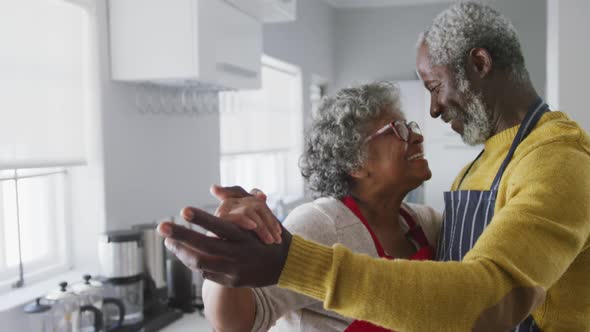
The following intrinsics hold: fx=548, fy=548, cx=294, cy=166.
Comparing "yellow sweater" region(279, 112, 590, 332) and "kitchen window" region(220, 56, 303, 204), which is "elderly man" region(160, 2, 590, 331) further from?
"kitchen window" region(220, 56, 303, 204)

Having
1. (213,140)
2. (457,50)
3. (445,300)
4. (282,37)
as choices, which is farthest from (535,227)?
(282,37)

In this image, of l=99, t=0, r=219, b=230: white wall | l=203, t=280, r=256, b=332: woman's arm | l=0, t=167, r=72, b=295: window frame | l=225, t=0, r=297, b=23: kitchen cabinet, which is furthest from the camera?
l=225, t=0, r=297, b=23: kitchen cabinet

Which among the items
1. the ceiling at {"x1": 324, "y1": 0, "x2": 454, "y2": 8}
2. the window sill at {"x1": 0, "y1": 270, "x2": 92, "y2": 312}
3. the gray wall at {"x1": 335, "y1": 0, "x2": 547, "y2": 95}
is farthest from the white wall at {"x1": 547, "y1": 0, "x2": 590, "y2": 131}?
the ceiling at {"x1": 324, "y1": 0, "x2": 454, "y2": 8}

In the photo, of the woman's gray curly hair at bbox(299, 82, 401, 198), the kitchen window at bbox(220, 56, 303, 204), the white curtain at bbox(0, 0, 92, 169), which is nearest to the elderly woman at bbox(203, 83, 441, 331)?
the woman's gray curly hair at bbox(299, 82, 401, 198)

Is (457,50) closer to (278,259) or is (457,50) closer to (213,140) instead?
(278,259)

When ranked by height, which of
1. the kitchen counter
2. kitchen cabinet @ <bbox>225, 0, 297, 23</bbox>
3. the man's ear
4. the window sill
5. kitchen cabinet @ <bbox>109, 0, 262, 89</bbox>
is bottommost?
the kitchen counter

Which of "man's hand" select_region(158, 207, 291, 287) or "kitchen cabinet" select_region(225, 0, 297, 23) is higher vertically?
"kitchen cabinet" select_region(225, 0, 297, 23)

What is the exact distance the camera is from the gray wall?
5.32 m

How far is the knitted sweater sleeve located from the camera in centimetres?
73

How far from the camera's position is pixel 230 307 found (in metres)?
1.03

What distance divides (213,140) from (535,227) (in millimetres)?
2435

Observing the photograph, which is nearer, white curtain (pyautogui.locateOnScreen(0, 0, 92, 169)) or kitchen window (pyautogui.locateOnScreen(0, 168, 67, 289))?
white curtain (pyautogui.locateOnScreen(0, 0, 92, 169))

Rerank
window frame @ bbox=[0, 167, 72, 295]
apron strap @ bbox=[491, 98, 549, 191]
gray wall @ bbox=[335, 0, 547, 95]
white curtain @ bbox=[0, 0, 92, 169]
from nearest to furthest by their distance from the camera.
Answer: apron strap @ bbox=[491, 98, 549, 191], white curtain @ bbox=[0, 0, 92, 169], window frame @ bbox=[0, 167, 72, 295], gray wall @ bbox=[335, 0, 547, 95]

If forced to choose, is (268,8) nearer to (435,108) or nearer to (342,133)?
(342,133)
